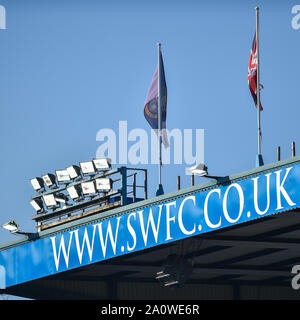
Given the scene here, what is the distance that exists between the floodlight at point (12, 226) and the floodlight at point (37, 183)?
8.67m

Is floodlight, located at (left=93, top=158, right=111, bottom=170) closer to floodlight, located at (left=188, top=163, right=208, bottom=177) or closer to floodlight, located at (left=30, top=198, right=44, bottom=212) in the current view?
floodlight, located at (left=30, top=198, right=44, bottom=212)

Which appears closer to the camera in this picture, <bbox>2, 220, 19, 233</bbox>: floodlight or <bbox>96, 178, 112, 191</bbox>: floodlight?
<bbox>2, 220, 19, 233</bbox>: floodlight

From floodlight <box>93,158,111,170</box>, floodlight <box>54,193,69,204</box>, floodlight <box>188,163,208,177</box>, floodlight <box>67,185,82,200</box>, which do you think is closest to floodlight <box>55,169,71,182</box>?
floodlight <box>54,193,69,204</box>

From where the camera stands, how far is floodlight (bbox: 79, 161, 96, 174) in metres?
60.5

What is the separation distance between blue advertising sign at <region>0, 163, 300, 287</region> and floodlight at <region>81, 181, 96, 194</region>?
424 cm

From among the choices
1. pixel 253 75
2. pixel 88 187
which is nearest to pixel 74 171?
pixel 88 187

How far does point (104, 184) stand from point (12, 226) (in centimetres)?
546

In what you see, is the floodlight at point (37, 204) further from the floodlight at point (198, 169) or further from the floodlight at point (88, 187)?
the floodlight at point (198, 169)

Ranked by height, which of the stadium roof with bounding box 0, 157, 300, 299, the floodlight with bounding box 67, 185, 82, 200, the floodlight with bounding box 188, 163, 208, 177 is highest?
the floodlight with bounding box 67, 185, 82, 200

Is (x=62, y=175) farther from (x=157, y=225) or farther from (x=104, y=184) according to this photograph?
(x=157, y=225)

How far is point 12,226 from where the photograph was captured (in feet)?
183
